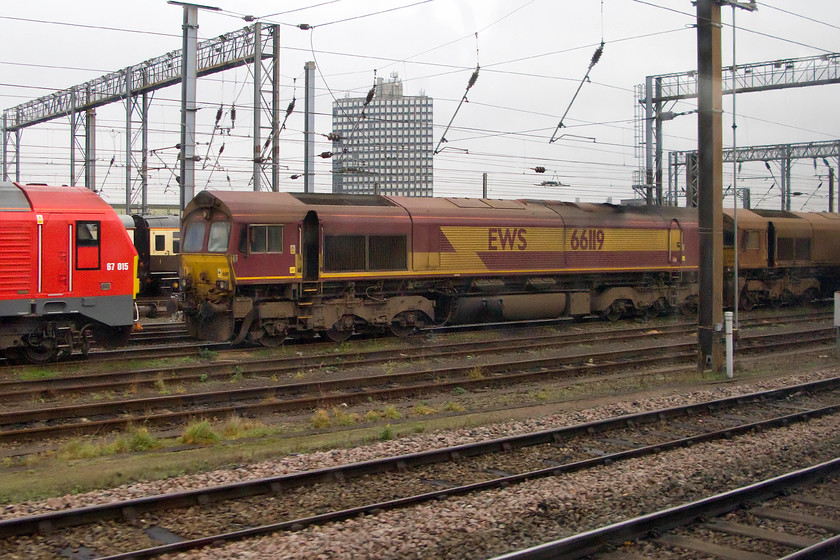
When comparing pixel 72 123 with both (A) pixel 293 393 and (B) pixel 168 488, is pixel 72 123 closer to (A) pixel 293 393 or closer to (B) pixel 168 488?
(A) pixel 293 393

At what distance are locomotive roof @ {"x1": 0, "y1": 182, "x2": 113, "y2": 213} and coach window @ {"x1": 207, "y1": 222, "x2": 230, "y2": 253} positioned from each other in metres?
2.73

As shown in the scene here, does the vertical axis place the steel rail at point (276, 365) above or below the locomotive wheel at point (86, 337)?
below

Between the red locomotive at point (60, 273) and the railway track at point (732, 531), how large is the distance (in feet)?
39.4

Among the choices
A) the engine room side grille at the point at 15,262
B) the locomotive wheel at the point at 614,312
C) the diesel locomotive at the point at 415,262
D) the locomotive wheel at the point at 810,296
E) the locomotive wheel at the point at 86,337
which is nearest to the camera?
the engine room side grille at the point at 15,262

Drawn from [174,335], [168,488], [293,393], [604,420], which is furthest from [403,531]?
[174,335]

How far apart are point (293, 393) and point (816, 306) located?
2671cm

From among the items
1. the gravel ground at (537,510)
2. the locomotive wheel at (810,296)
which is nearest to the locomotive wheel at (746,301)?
the locomotive wheel at (810,296)

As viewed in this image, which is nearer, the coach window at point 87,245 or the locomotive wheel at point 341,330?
the coach window at point 87,245

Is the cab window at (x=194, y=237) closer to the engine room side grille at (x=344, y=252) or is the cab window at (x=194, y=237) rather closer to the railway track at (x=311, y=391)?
the engine room side grille at (x=344, y=252)

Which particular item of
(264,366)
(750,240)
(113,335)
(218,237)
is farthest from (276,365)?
(750,240)

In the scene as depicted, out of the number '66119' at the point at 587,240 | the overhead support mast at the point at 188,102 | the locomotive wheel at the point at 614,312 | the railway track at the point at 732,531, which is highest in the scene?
the overhead support mast at the point at 188,102

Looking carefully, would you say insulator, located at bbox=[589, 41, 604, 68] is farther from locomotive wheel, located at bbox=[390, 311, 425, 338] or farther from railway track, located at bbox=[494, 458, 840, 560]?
railway track, located at bbox=[494, 458, 840, 560]

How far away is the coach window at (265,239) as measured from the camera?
696 inches

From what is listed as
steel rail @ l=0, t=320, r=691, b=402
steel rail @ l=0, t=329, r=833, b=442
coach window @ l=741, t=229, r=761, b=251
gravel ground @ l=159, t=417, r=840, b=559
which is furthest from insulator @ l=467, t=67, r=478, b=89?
gravel ground @ l=159, t=417, r=840, b=559
